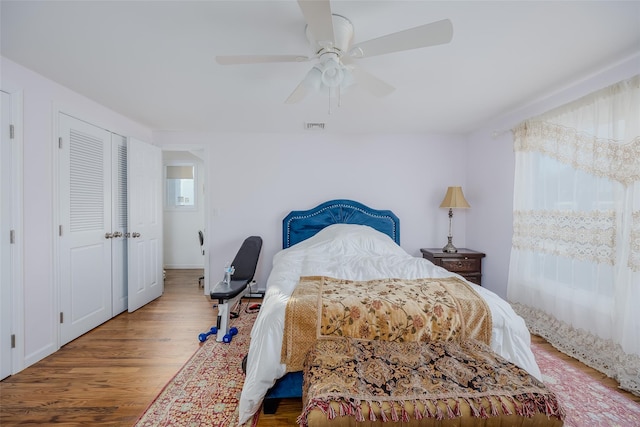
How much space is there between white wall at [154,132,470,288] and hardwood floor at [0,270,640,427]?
1.17 metres

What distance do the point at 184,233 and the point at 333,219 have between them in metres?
3.56

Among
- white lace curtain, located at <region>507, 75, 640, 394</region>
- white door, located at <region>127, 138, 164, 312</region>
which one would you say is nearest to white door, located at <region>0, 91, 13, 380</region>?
white door, located at <region>127, 138, 164, 312</region>

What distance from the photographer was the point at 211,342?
2.53m

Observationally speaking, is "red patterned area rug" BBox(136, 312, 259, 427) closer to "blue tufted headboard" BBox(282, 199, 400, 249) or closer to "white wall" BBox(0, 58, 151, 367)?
"white wall" BBox(0, 58, 151, 367)

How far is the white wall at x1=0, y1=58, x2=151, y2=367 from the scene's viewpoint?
2.13 metres

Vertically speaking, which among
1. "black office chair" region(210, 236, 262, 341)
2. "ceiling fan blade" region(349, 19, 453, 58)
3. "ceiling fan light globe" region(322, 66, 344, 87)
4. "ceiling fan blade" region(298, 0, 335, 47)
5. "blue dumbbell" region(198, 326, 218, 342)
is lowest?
"blue dumbbell" region(198, 326, 218, 342)

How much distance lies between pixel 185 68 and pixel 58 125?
139cm

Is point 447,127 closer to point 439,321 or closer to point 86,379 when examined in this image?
point 439,321

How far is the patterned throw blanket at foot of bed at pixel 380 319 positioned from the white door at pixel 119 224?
8.41 feet

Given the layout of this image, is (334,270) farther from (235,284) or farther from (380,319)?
(235,284)

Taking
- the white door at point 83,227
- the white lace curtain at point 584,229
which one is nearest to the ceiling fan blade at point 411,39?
the white lace curtain at point 584,229

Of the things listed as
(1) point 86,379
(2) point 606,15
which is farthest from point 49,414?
(2) point 606,15

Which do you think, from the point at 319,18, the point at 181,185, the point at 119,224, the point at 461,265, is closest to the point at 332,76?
the point at 319,18

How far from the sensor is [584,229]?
7.31 feet
